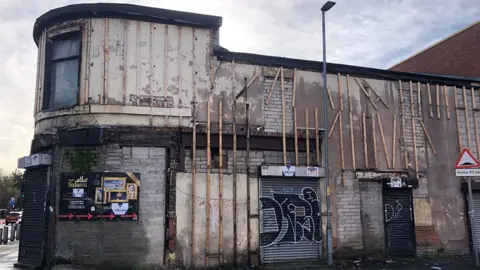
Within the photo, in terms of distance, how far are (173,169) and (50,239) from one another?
399 centimetres

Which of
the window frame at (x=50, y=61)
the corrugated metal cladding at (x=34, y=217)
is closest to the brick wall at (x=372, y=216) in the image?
the corrugated metal cladding at (x=34, y=217)

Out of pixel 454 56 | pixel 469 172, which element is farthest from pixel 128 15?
pixel 454 56

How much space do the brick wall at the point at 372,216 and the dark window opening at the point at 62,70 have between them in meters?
9.90

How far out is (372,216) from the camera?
1360 cm

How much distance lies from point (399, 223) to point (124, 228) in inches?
361

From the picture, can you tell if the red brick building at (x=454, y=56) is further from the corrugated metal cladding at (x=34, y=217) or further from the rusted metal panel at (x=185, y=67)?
the corrugated metal cladding at (x=34, y=217)

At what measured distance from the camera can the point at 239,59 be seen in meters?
12.8

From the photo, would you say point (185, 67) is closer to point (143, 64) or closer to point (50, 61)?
point (143, 64)

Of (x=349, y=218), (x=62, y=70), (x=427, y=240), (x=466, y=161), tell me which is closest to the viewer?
(x=466, y=161)

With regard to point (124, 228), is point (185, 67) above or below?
above

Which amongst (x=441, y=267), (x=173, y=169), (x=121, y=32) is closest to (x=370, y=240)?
(x=441, y=267)

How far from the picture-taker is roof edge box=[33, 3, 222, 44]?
11852mm

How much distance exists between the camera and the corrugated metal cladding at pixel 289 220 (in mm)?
12344

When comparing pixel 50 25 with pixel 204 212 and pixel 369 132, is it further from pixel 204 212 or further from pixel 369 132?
pixel 369 132
